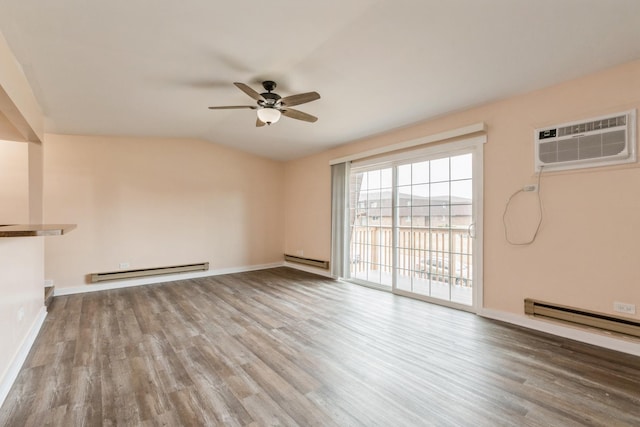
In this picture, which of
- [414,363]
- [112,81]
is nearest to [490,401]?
[414,363]

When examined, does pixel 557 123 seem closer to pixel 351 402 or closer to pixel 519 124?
pixel 519 124

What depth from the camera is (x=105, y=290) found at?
4.70 metres

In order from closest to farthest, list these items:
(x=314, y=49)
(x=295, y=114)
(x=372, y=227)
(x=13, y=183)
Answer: (x=314, y=49) → (x=295, y=114) → (x=13, y=183) → (x=372, y=227)

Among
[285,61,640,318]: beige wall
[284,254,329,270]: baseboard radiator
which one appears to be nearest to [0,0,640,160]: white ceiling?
[285,61,640,318]: beige wall

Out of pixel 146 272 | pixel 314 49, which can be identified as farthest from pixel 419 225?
pixel 146 272

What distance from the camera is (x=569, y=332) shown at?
283cm

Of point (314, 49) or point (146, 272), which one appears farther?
point (146, 272)

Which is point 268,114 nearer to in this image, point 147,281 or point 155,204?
point 155,204

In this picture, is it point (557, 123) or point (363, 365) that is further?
point (557, 123)

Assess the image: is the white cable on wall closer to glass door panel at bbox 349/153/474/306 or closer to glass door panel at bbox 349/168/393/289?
glass door panel at bbox 349/153/474/306

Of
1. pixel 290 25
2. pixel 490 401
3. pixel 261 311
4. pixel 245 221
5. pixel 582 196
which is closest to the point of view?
pixel 490 401

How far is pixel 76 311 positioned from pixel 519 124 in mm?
5905

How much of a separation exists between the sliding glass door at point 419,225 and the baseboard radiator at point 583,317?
66cm

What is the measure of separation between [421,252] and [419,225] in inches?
15.9
